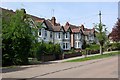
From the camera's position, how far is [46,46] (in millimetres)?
41469

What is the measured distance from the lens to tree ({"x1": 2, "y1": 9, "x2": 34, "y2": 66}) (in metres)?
31.5

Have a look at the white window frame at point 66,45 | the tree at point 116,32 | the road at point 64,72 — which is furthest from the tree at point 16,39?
the tree at point 116,32

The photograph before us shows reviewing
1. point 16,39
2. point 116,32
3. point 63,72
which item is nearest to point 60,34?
point 116,32

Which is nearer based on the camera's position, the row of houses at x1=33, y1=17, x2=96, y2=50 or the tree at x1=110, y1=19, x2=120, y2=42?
the row of houses at x1=33, y1=17, x2=96, y2=50

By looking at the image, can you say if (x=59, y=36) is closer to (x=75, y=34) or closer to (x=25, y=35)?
(x=75, y=34)

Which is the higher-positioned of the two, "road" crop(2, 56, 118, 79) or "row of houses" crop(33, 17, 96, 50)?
"row of houses" crop(33, 17, 96, 50)

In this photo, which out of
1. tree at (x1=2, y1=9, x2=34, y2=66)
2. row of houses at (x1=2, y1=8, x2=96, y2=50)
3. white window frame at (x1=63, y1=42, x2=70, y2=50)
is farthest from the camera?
white window frame at (x1=63, y1=42, x2=70, y2=50)

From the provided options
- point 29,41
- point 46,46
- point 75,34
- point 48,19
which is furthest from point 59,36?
point 29,41

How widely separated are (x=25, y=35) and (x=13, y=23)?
1973mm

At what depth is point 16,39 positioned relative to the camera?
3234cm

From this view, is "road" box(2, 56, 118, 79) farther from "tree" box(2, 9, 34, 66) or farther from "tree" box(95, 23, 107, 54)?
"tree" box(95, 23, 107, 54)

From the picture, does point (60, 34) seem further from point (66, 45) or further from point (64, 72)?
point (64, 72)

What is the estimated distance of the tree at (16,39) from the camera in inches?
1239

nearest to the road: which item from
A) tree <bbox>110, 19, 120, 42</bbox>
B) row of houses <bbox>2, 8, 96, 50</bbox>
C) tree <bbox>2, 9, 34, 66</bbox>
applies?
tree <bbox>2, 9, 34, 66</bbox>
